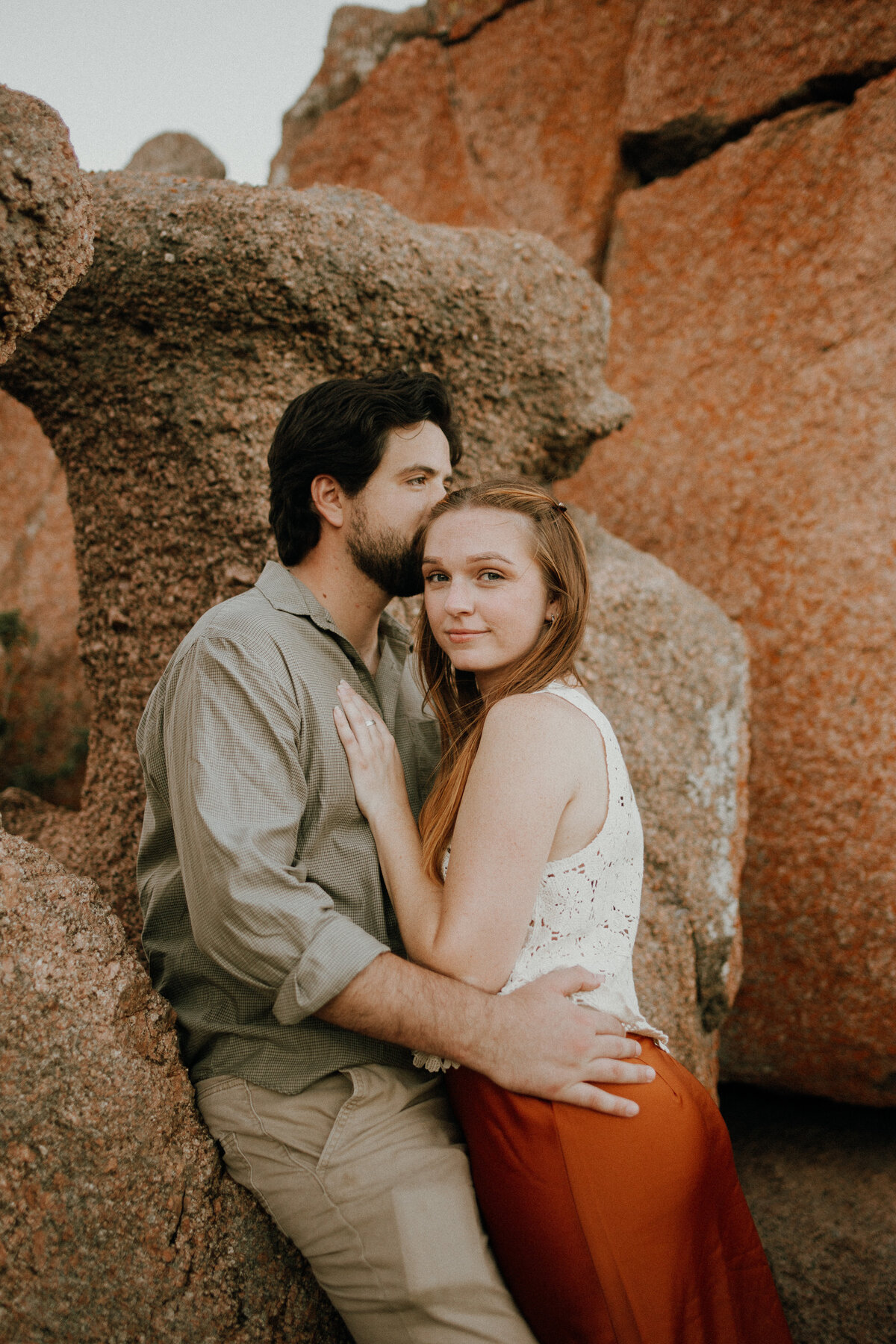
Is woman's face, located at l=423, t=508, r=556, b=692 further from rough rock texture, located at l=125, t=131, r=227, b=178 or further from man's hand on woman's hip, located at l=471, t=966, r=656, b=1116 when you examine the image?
rough rock texture, located at l=125, t=131, r=227, b=178

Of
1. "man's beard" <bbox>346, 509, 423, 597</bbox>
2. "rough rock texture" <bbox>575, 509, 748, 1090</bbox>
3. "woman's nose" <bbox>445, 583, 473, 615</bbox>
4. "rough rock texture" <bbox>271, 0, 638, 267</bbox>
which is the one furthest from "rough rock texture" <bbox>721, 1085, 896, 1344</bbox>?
"rough rock texture" <bbox>271, 0, 638, 267</bbox>

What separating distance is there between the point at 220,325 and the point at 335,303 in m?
0.36

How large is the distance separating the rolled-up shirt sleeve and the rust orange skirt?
17.7 inches

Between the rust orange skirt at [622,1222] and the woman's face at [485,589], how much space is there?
3.07 feet

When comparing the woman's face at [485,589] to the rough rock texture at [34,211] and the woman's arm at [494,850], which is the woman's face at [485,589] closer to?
the woman's arm at [494,850]

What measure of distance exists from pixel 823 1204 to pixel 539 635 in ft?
7.97

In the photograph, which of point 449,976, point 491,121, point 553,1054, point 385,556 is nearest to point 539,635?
point 385,556

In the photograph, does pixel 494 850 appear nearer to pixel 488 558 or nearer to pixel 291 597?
pixel 488 558

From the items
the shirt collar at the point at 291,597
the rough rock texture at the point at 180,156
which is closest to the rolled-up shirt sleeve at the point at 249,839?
the shirt collar at the point at 291,597

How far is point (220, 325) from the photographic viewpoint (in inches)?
106

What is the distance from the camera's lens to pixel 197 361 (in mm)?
2709

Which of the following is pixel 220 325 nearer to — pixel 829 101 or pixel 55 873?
pixel 55 873

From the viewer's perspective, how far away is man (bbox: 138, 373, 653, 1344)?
171 cm

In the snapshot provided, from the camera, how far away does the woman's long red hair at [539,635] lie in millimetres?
2047
